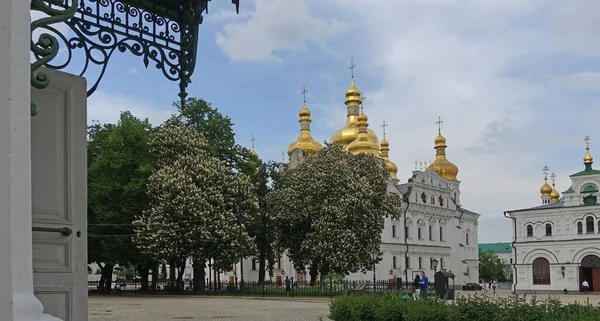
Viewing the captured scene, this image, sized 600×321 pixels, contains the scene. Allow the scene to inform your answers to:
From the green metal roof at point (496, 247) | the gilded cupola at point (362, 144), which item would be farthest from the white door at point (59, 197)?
the green metal roof at point (496, 247)

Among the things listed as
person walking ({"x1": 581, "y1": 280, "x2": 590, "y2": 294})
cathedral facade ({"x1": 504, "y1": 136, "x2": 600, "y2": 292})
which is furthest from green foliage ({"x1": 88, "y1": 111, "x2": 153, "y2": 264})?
cathedral facade ({"x1": 504, "y1": 136, "x2": 600, "y2": 292})

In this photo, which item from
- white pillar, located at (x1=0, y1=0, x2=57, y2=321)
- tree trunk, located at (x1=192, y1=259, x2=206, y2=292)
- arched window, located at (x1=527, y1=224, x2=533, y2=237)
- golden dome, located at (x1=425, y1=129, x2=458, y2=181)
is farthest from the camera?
golden dome, located at (x1=425, y1=129, x2=458, y2=181)

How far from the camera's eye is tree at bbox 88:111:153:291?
3447 cm

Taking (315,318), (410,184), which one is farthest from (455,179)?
(315,318)

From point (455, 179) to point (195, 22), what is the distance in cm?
7201

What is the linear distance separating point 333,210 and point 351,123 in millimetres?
30470

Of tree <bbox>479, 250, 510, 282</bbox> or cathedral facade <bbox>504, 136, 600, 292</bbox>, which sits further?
tree <bbox>479, 250, 510, 282</bbox>

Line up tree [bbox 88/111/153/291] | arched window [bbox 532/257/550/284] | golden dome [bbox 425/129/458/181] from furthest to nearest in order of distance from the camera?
1. golden dome [bbox 425/129/458/181]
2. arched window [bbox 532/257/550/284]
3. tree [bbox 88/111/153/291]

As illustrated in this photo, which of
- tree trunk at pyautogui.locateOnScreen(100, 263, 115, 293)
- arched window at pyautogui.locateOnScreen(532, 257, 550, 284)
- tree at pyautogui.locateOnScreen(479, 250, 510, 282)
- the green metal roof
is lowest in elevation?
tree at pyautogui.locateOnScreen(479, 250, 510, 282)

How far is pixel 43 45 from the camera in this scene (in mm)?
4191

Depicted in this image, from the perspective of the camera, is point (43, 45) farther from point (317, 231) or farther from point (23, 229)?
point (317, 231)

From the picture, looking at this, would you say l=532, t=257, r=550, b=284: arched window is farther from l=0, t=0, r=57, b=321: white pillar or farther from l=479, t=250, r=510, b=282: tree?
l=0, t=0, r=57, b=321: white pillar

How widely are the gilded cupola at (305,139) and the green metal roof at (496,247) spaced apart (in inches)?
2300

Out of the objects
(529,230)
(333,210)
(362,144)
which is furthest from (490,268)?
(333,210)
